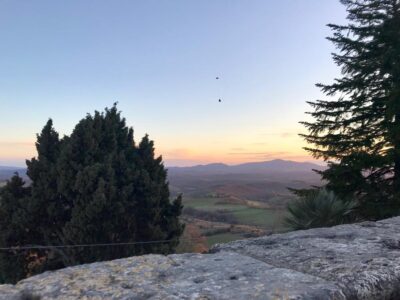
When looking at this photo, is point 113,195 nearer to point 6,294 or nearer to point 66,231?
point 66,231

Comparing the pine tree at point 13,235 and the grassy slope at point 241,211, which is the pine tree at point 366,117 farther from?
the grassy slope at point 241,211

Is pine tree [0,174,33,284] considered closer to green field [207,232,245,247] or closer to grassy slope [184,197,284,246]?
green field [207,232,245,247]

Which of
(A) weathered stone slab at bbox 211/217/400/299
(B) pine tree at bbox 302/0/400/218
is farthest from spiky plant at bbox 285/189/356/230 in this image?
(A) weathered stone slab at bbox 211/217/400/299

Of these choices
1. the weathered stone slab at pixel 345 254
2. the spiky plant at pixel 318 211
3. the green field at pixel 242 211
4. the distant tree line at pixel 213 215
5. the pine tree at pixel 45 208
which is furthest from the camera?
the distant tree line at pixel 213 215

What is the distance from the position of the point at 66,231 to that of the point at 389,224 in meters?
11.0

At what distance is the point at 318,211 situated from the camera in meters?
11.8

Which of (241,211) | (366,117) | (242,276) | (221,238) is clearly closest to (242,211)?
(241,211)

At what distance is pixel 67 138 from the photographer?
51.0 feet

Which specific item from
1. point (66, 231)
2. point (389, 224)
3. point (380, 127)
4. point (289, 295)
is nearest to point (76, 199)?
point (66, 231)

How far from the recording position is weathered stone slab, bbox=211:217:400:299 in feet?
6.56

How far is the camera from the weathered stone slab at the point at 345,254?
2.00m

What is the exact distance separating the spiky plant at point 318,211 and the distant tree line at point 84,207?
3.84 m

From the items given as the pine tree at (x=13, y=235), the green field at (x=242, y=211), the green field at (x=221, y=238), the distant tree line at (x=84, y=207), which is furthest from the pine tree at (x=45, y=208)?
the green field at (x=242, y=211)

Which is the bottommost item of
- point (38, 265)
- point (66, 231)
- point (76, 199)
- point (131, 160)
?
point (38, 265)
